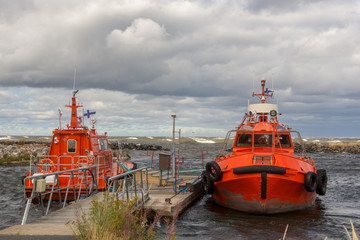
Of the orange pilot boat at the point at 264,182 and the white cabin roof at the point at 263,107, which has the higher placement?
the white cabin roof at the point at 263,107

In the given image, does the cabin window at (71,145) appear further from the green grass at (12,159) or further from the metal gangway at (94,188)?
the green grass at (12,159)

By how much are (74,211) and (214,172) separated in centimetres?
587

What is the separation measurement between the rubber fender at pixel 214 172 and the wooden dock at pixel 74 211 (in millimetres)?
1404

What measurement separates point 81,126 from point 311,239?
11309 mm

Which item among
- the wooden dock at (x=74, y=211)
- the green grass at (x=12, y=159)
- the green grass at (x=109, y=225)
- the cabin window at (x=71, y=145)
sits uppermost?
the cabin window at (x=71, y=145)

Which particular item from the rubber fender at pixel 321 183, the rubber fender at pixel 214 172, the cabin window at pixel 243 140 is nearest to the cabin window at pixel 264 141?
the cabin window at pixel 243 140

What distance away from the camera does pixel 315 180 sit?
518 inches

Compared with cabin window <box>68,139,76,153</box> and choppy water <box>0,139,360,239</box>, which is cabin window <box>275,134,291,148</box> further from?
cabin window <box>68,139,76,153</box>

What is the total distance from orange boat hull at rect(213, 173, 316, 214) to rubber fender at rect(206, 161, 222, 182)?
0.24 m

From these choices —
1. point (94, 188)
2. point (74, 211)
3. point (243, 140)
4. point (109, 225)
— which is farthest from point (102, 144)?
point (109, 225)

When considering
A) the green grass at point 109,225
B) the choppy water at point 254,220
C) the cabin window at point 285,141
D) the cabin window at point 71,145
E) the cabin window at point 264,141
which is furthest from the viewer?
the cabin window at point 71,145

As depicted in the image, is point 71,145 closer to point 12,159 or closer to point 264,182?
point 264,182

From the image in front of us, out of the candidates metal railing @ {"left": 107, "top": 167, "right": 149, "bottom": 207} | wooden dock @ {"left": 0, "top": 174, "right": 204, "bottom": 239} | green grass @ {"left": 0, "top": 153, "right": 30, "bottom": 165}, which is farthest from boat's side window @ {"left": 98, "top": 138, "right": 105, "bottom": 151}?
green grass @ {"left": 0, "top": 153, "right": 30, "bottom": 165}

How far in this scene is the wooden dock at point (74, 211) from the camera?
23.2 feet
